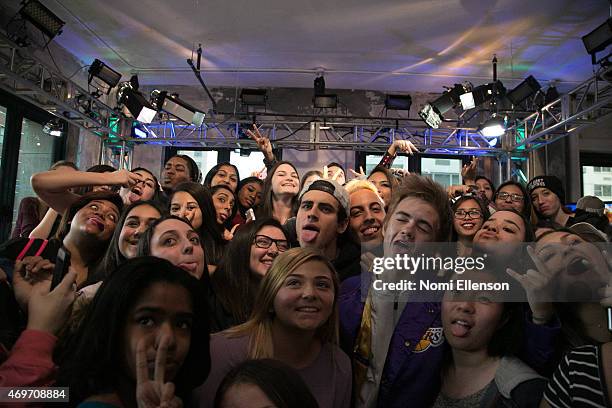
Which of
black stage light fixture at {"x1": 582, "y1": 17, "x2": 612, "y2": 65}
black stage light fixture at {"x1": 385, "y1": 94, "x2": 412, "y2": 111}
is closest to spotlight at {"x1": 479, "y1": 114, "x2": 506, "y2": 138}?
black stage light fixture at {"x1": 385, "y1": 94, "x2": 412, "y2": 111}

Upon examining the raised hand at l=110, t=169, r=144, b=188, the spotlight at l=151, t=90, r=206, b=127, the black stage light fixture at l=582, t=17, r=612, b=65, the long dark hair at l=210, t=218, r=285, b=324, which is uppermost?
the black stage light fixture at l=582, t=17, r=612, b=65

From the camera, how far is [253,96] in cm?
729

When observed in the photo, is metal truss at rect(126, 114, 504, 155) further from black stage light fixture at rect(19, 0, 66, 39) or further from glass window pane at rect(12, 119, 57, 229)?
black stage light fixture at rect(19, 0, 66, 39)

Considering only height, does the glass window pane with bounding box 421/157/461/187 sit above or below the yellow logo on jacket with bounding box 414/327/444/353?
above

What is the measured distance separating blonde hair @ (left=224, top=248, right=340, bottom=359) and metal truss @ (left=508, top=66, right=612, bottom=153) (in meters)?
4.63

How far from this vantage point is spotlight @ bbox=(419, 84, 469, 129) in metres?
6.24

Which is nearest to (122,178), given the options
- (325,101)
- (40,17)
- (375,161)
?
(40,17)

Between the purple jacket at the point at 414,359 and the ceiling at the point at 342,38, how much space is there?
14.6 feet

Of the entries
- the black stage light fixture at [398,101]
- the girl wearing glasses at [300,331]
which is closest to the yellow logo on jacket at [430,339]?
the girl wearing glasses at [300,331]

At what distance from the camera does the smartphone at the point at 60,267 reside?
1.31m

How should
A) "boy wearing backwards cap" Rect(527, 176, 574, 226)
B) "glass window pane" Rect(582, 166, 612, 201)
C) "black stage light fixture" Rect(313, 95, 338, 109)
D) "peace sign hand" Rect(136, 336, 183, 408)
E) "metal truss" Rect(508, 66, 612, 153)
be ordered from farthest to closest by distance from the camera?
"glass window pane" Rect(582, 166, 612, 201) → "black stage light fixture" Rect(313, 95, 338, 109) → "metal truss" Rect(508, 66, 612, 153) → "boy wearing backwards cap" Rect(527, 176, 574, 226) → "peace sign hand" Rect(136, 336, 183, 408)

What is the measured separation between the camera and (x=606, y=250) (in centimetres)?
152

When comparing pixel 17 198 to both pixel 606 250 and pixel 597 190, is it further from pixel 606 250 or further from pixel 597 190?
pixel 597 190

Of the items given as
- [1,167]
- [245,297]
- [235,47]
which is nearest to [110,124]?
[1,167]
